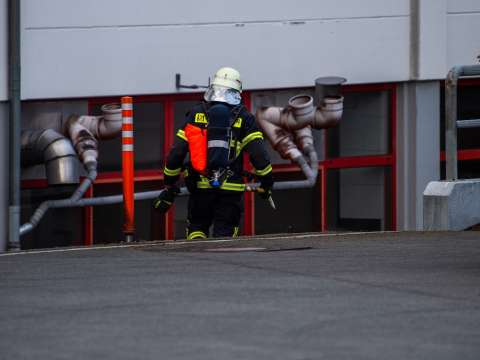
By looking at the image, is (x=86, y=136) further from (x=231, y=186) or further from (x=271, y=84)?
(x=231, y=186)

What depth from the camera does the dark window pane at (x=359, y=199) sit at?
1903 cm

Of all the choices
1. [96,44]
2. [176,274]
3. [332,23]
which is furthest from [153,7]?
[176,274]

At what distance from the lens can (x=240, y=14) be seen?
17.8 meters

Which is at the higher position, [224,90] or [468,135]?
[224,90]

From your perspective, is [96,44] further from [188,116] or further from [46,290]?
[46,290]

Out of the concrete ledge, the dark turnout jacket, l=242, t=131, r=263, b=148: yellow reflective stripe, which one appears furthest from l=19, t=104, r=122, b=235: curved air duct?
the concrete ledge

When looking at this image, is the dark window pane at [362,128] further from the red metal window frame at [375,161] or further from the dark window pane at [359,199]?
the dark window pane at [359,199]

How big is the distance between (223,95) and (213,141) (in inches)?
18.3

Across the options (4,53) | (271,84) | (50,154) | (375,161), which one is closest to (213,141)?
(4,53)

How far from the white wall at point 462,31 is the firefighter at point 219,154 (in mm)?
6341

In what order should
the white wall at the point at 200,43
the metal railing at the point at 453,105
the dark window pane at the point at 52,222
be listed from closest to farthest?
the metal railing at the point at 453,105 → the white wall at the point at 200,43 → the dark window pane at the point at 52,222

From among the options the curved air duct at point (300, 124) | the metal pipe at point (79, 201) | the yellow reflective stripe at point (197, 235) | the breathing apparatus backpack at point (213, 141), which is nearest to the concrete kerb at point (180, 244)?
the breathing apparatus backpack at point (213, 141)

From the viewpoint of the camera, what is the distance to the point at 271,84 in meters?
18.2

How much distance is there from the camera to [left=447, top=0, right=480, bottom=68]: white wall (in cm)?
1947
